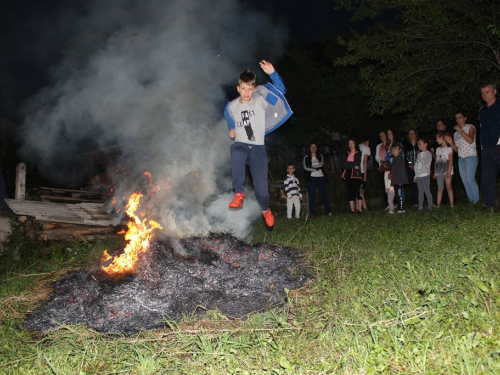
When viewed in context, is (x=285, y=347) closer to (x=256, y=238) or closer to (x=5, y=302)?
(x=5, y=302)

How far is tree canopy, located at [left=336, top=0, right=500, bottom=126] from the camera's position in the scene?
30.2 feet

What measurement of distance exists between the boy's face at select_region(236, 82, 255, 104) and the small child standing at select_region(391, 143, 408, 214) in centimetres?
546

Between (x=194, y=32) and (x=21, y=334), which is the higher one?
(x=194, y=32)

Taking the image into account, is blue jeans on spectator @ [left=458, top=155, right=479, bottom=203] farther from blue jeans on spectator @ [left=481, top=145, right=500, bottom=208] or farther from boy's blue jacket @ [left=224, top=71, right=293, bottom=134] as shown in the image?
boy's blue jacket @ [left=224, top=71, right=293, bottom=134]

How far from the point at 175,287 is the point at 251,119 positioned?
263cm

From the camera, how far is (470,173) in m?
8.68

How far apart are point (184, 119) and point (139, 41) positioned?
171 cm

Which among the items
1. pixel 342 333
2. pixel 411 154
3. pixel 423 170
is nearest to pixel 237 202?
pixel 342 333

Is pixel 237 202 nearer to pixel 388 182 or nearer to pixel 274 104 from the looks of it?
pixel 274 104

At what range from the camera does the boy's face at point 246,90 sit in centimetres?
592

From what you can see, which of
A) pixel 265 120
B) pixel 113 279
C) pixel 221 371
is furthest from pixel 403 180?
pixel 221 371

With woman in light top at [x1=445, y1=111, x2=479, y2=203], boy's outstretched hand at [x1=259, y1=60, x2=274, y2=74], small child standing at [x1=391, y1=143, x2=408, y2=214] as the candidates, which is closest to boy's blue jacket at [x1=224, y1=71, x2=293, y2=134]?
boy's outstretched hand at [x1=259, y1=60, x2=274, y2=74]

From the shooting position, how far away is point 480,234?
16.8ft

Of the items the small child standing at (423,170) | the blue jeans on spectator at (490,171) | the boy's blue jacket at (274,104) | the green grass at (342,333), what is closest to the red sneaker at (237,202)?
the boy's blue jacket at (274,104)
